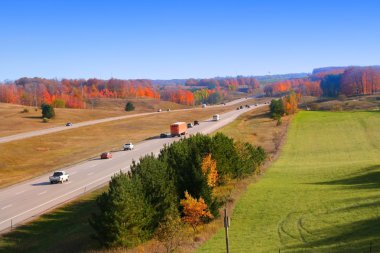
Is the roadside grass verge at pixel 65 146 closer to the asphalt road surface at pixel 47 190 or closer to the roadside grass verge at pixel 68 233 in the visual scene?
the asphalt road surface at pixel 47 190

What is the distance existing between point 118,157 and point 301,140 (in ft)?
115

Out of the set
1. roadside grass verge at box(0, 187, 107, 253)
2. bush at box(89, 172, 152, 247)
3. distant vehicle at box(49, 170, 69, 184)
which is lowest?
roadside grass verge at box(0, 187, 107, 253)

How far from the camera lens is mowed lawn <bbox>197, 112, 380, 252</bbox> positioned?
2528 centimetres

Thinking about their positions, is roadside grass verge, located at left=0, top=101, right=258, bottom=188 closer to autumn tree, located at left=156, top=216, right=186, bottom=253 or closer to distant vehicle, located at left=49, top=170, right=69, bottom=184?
distant vehicle, located at left=49, top=170, right=69, bottom=184

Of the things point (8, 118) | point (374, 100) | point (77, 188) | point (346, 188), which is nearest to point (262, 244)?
point (346, 188)

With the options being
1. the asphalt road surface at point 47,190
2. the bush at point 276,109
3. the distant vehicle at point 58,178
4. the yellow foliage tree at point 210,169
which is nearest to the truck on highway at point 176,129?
the asphalt road surface at point 47,190

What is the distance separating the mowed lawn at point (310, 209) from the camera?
25281 mm

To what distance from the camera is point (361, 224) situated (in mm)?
26859

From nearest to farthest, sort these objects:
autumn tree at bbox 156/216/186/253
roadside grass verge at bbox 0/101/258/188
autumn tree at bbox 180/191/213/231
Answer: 1. autumn tree at bbox 156/216/186/253
2. autumn tree at bbox 180/191/213/231
3. roadside grass verge at bbox 0/101/258/188

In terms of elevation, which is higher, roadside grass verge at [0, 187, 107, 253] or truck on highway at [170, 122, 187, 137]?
truck on highway at [170, 122, 187, 137]

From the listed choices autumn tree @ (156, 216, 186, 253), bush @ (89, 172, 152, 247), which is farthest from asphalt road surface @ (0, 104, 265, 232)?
autumn tree @ (156, 216, 186, 253)

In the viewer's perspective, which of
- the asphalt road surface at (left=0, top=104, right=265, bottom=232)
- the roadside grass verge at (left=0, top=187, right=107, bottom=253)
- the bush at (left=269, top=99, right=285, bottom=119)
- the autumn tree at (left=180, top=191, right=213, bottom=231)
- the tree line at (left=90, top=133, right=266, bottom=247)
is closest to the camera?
the tree line at (left=90, top=133, right=266, bottom=247)

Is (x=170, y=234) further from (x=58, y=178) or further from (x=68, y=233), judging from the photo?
(x=58, y=178)

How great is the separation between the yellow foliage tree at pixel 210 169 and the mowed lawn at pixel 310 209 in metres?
3.15
